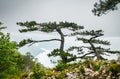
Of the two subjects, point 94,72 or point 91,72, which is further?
point 91,72

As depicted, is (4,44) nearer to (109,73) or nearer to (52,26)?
(52,26)

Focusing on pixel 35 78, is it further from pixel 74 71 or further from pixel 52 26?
pixel 52 26

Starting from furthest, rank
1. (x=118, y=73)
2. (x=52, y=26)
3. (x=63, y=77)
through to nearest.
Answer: (x=52, y=26) → (x=63, y=77) → (x=118, y=73)

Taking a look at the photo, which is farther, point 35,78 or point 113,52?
point 113,52

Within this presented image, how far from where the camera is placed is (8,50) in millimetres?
28719

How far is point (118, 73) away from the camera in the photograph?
11.6 m

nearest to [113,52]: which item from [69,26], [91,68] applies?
[69,26]

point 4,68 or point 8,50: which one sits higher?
point 8,50

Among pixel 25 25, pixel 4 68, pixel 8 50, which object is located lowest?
pixel 4 68

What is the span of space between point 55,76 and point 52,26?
1988cm

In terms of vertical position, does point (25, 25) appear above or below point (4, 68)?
above

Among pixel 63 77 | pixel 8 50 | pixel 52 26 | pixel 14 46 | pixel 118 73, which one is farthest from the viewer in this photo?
pixel 52 26

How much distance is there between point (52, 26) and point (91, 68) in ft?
65.6

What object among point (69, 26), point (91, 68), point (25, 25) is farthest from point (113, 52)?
point (91, 68)
